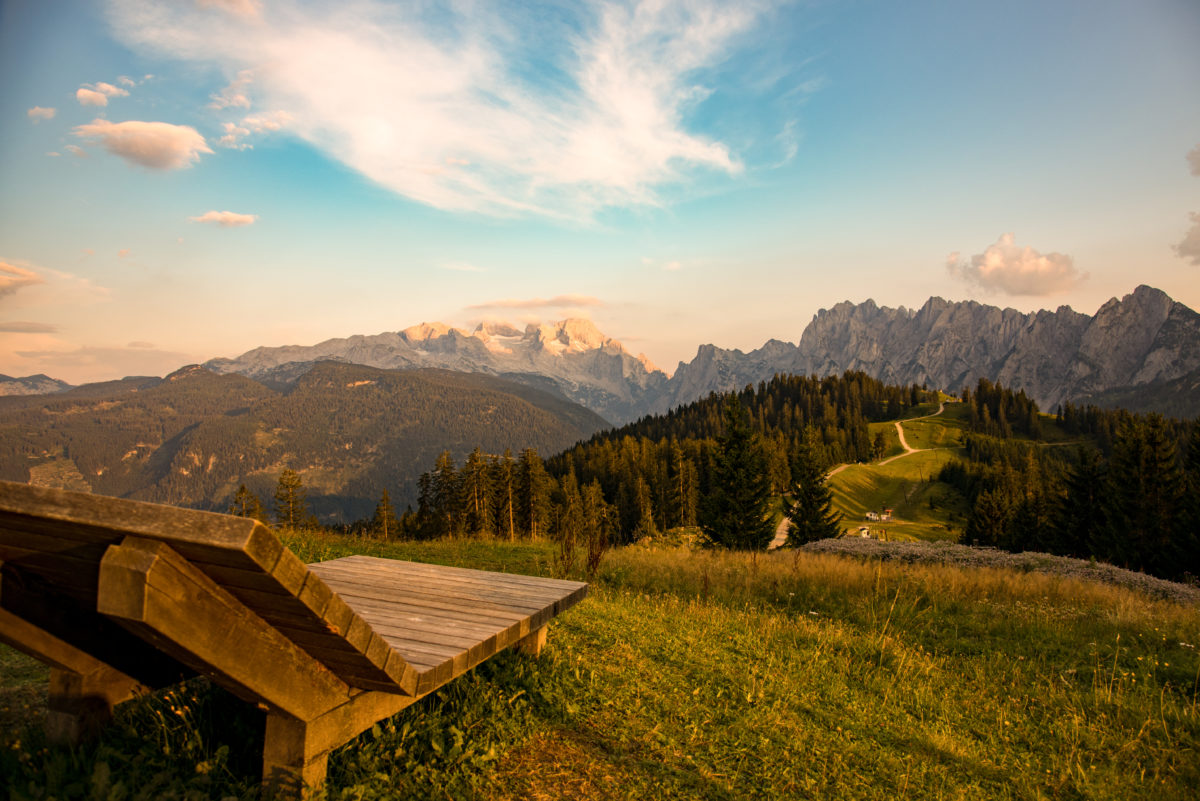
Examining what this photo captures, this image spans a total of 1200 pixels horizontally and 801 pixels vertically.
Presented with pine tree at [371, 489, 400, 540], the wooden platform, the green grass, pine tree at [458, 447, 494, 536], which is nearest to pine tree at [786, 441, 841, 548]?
pine tree at [458, 447, 494, 536]

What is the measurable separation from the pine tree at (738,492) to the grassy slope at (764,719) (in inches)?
1154

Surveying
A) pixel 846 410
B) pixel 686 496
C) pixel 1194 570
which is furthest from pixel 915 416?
pixel 1194 570

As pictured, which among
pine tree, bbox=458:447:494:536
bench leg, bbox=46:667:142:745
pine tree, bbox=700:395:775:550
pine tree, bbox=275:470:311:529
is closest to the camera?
bench leg, bbox=46:667:142:745

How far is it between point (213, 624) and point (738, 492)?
38.5 m

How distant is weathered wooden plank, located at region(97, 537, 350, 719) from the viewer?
2.08 m

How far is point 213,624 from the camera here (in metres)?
2.40

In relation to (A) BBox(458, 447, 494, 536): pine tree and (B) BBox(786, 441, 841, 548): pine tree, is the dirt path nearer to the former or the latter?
(B) BBox(786, 441, 841, 548): pine tree

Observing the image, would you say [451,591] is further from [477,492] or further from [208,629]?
[477,492]

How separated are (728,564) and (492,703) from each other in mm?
9173

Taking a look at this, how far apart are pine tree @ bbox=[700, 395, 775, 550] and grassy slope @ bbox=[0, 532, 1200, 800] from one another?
2932cm

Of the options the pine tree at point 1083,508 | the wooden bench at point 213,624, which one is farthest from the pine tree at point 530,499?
the wooden bench at point 213,624

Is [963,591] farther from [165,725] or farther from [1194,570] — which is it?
[1194,570]

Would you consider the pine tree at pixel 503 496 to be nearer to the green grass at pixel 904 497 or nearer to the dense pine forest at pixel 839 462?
the dense pine forest at pixel 839 462

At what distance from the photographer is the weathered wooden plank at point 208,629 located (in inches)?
82.0
